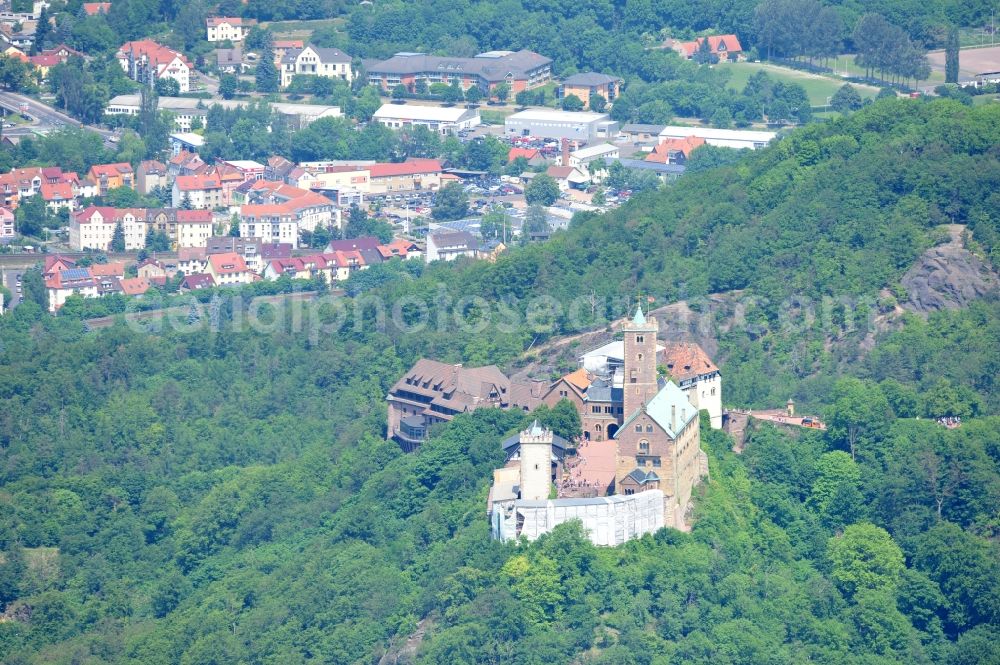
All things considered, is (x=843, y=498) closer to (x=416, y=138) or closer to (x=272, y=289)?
(x=272, y=289)

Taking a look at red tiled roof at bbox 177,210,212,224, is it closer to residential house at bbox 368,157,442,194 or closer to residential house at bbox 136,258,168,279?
residential house at bbox 136,258,168,279

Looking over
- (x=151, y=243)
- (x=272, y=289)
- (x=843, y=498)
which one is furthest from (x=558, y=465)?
(x=151, y=243)

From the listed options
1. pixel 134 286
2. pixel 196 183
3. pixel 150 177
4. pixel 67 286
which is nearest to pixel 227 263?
pixel 134 286

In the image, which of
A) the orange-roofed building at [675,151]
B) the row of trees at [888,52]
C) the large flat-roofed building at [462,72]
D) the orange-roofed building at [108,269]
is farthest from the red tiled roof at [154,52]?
the row of trees at [888,52]

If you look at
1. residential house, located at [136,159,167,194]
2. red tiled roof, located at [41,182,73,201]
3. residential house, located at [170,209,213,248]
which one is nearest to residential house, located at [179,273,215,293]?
residential house, located at [170,209,213,248]

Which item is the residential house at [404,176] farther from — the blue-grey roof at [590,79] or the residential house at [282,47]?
the residential house at [282,47]

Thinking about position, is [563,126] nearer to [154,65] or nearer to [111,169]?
[111,169]

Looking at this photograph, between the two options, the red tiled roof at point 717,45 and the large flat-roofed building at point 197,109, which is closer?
the large flat-roofed building at point 197,109
